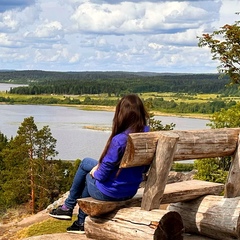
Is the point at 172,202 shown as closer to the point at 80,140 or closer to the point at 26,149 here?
the point at 26,149

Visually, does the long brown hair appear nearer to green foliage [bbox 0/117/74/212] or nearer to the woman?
the woman

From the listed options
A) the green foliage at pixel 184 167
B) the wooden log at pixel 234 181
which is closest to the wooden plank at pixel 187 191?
the wooden log at pixel 234 181

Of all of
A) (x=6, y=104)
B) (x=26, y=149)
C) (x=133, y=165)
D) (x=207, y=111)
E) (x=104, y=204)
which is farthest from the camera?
(x=6, y=104)

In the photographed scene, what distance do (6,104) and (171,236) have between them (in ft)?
381

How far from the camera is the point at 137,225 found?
5531 millimetres

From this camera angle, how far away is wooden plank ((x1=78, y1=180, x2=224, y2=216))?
19.0 ft

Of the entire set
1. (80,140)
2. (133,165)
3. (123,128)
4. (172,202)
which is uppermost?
(123,128)

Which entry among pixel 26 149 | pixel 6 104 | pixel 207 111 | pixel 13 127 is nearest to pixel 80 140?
pixel 13 127

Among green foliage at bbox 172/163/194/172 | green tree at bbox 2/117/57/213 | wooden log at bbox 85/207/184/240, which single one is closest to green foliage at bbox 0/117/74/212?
green tree at bbox 2/117/57/213

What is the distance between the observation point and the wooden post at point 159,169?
546 cm

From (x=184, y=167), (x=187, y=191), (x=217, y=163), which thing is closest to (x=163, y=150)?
(x=187, y=191)

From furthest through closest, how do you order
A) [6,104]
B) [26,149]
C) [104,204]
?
1. [6,104]
2. [26,149]
3. [104,204]

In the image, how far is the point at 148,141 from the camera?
5398 mm

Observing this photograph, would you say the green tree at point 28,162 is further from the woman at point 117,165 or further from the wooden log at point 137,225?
the woman at point 117,165
